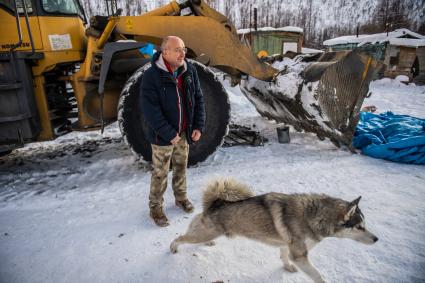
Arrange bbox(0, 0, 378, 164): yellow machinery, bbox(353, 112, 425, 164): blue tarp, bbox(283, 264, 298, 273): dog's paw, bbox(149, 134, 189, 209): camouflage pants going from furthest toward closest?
bbox(353, 112, 425, 164): blue tarp
bbox(0, 0, 378, 164): yellow machinery
bbox(149, 134, 189, 209): camouflage pants
bbox(283, 264, 298, 273): dog's paw

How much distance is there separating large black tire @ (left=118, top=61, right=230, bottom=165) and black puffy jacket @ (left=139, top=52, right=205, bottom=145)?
3.70 feet

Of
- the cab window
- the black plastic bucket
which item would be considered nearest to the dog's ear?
the black plastic bucket

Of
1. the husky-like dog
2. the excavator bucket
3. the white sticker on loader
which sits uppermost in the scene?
the white sticker on loader

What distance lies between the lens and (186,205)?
9.95ft

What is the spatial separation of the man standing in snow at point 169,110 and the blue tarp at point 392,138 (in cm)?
309

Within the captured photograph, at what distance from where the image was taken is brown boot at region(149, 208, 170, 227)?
2.77m

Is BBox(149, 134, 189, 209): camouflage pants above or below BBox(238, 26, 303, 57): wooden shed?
below

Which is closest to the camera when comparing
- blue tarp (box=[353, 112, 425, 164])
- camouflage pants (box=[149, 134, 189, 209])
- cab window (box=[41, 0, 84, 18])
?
camouflage pants (box=[149, 134, 189, 209])

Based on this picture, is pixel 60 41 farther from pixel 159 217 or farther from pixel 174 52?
pixel 159 217

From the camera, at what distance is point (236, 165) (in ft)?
13.8

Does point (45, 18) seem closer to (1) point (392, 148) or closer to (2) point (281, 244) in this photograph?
(2) point (281, 244)

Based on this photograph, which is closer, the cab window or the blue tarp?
the cab window

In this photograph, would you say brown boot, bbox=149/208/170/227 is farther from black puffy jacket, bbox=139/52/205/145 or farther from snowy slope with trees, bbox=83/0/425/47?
snowy slope with trees, bbox=83/0/425/47

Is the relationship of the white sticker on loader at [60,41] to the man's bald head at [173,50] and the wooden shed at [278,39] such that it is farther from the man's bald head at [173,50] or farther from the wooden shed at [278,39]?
the wooden shed at [278,39]
